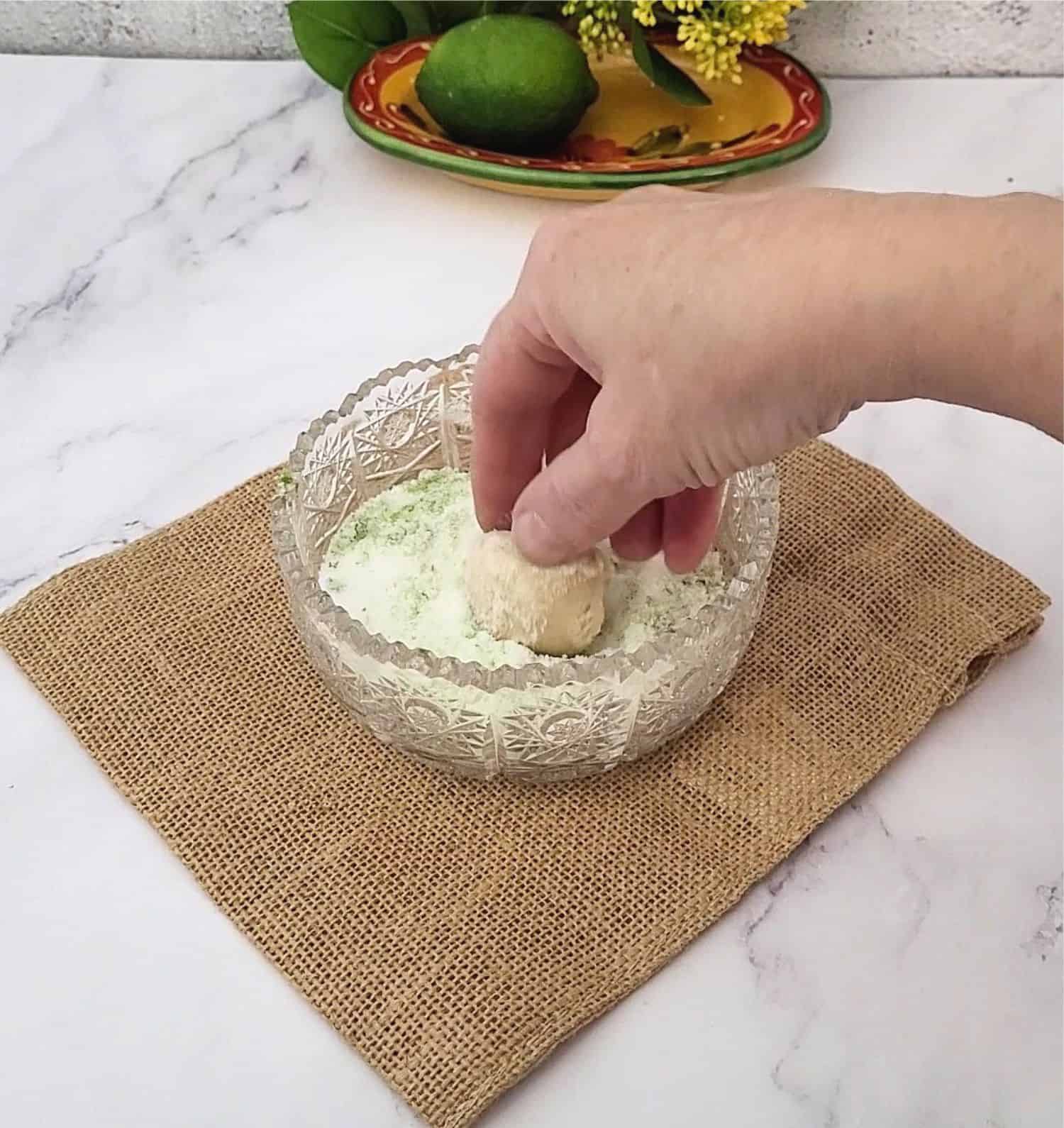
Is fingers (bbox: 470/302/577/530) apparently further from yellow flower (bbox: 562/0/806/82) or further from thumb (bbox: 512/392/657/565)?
yellow flower (bbox: 562/0/806/82)

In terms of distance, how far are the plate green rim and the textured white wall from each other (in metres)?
0.16

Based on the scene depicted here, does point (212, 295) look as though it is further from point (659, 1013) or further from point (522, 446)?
point (659, 1013)

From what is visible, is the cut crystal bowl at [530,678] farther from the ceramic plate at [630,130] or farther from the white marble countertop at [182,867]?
the ceramic plate at [630,130]

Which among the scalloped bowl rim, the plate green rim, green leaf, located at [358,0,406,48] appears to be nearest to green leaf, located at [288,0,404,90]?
green leaf, located at [358,0,406,48]

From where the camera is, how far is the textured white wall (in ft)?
3.47

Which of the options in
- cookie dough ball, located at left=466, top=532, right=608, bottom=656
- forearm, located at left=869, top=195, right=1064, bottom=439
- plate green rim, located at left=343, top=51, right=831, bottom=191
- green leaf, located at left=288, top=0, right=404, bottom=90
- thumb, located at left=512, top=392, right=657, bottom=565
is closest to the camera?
forearm, located at left=869, top=195, right=1064, bottom=439

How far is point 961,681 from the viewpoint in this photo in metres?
0.68

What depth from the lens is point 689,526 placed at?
0.65 metres

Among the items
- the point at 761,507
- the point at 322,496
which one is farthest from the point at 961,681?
the point at 322,496

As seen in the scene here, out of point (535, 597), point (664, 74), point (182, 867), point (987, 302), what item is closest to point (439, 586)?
point (535, 597)

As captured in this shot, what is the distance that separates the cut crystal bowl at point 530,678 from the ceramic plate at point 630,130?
1.05 feet

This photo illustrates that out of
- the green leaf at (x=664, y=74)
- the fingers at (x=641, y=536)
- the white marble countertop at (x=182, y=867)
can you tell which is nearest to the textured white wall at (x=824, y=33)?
the white marble countertop at (x=182, y=867)

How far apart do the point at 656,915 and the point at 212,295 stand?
0.57 metres

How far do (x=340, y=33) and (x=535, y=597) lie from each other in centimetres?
63
